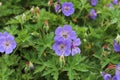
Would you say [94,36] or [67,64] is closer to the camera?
[67,64]

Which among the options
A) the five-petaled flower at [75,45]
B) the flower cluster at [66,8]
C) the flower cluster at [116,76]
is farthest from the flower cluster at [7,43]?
the flower cluster at [116,76]

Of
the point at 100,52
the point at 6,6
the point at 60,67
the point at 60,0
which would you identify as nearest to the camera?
the point at 60,67

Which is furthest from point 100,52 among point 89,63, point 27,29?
point 27,29

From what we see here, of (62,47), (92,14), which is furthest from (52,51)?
(92,14)

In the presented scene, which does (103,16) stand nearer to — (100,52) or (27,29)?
(100,52)

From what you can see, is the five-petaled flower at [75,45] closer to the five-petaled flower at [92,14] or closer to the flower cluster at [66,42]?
the flower cluster at [66,42]

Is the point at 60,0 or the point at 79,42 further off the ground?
the point at 60,0

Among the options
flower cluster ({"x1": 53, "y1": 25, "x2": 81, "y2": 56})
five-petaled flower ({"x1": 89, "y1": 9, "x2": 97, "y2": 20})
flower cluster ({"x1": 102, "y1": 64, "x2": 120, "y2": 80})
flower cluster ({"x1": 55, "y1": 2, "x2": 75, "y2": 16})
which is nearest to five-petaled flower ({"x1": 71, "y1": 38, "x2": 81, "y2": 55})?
flower cluster ({"x1": 53, "y1": 25, "x2": 81, "y2": 56})
